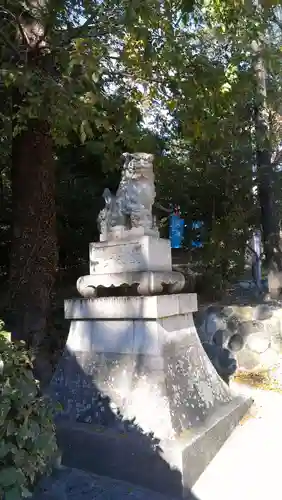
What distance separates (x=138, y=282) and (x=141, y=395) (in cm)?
95

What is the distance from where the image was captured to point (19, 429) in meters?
1.86

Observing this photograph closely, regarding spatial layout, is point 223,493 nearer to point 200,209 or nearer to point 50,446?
point 50,446

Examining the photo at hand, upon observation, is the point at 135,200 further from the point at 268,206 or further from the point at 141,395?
the point at 268,206

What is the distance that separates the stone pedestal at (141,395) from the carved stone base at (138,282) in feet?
0.34

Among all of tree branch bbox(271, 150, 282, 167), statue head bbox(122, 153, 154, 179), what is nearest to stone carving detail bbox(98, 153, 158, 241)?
statue head bbox(122, 153, 154, 179)

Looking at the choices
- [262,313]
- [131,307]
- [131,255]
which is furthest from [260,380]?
[131,255]

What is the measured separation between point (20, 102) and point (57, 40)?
4.30 feet

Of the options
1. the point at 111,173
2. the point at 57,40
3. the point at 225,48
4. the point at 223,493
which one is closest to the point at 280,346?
the point at 223,493

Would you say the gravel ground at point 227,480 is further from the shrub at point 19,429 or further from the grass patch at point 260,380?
the grass patch at point 260,380

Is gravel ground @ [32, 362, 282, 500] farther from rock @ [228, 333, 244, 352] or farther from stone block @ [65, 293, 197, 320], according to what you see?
rock @ [228, 333, 244, 352]

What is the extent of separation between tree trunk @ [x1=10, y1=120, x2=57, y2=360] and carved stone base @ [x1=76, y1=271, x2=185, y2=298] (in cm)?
183

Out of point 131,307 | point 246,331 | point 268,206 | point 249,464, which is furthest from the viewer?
point 268,206

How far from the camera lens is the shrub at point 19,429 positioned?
1.76 metres

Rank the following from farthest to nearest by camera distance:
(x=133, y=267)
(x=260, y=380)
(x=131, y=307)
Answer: (x=260, y=380) < (x=133, y=267) < (x=131, y=307)
